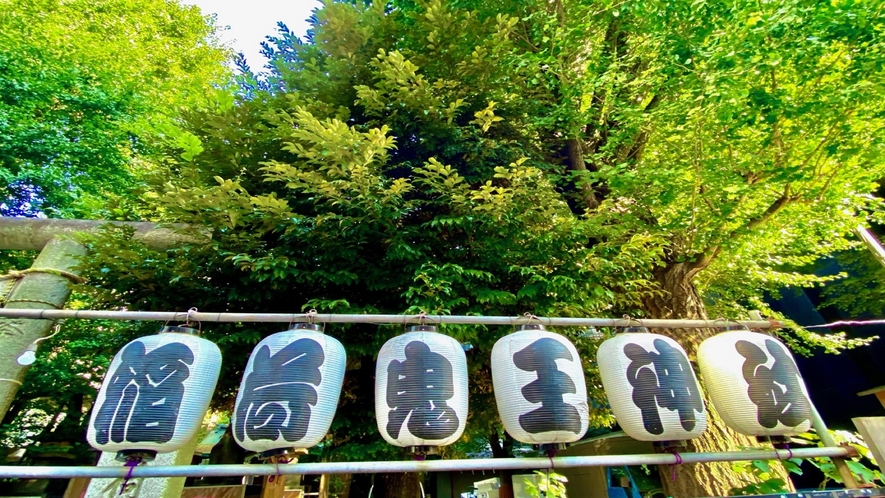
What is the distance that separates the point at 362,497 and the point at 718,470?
40.5 ft

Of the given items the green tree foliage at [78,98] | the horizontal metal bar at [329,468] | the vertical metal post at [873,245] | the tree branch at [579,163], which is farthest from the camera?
the green tree foliage at [78,98]

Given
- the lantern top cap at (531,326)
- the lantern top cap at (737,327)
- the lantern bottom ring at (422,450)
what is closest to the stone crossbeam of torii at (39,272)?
the lantern bottom ring at (422,450)

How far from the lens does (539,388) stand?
2.61m

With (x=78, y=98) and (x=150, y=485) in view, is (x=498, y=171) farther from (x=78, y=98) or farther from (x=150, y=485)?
(x=78, y=98)

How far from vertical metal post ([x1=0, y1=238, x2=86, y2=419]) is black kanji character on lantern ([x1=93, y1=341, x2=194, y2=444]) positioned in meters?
2.92

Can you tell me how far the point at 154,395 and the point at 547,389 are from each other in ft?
8.35

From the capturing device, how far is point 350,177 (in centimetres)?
435

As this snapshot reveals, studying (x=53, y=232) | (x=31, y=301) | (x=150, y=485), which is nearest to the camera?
(x=150, y=485)

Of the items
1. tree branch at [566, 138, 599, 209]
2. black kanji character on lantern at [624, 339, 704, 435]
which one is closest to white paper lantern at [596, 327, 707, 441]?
black kanji character on lantern at [624, 339, 704, 435]

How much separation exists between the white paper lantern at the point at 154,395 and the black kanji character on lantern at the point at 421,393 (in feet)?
4.26

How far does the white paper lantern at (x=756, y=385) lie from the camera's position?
2760mm

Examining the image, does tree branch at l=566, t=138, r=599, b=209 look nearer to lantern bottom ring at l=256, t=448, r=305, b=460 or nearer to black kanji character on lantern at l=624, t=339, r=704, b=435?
black kanji character on lantern at l=624, t=339, r=704, b=435

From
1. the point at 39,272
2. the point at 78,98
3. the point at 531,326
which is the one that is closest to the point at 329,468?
the point at 531,326

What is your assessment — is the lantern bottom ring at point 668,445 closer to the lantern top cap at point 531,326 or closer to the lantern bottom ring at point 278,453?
the lantern top cap at point 531,326
